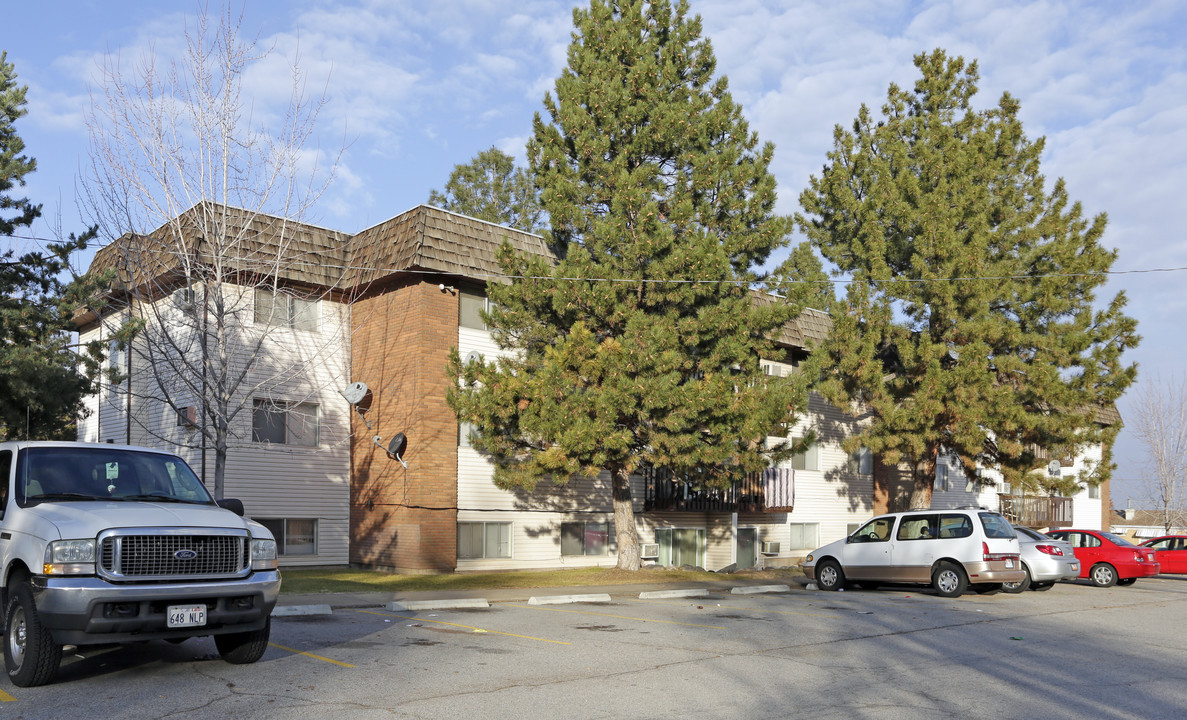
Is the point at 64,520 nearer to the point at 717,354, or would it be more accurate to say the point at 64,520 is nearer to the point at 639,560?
the point at 717,354

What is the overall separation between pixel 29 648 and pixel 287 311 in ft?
51.9

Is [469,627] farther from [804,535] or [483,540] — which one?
[804,535]

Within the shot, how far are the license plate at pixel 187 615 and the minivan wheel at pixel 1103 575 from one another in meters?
22.4

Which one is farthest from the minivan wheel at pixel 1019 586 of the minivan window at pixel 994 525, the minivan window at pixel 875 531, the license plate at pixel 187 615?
the license plate at pixel 187 615

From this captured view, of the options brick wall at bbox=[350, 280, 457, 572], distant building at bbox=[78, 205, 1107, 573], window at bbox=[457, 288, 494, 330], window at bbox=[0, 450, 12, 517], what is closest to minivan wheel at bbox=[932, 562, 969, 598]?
distant building at bbox=[78, 205, 1107, 573]

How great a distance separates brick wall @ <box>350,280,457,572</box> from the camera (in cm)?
2202

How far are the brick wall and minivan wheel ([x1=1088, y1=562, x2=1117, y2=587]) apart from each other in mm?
15545

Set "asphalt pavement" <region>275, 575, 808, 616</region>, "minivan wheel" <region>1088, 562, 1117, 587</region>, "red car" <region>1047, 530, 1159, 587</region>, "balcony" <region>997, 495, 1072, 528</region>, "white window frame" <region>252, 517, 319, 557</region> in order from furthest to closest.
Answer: "balcony" <region>997, 495, 1072, 528</region>, "minivan wheel" <region>1088, 562, 1117, 587</region>, "red car" <region>1047, 530, 1159, 587</region>, "white window frame" <region>252, 517, 319, 557</region>, "asphalt pavement" <region>275, 575, 808, 616</region>

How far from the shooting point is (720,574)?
24562 mm

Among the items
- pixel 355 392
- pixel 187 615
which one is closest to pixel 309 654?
pixel 187 615

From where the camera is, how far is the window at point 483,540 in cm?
2306

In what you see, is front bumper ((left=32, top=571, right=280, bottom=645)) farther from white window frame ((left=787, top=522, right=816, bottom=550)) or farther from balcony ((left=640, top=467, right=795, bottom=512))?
white window frame ((left=787, top=522, right=816, bottom=550))

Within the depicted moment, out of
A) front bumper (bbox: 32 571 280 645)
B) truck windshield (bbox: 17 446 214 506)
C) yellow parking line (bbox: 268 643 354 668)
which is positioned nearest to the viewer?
front bumper (bbox: 32 571 280 645)

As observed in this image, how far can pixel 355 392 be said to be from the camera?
22734mm
